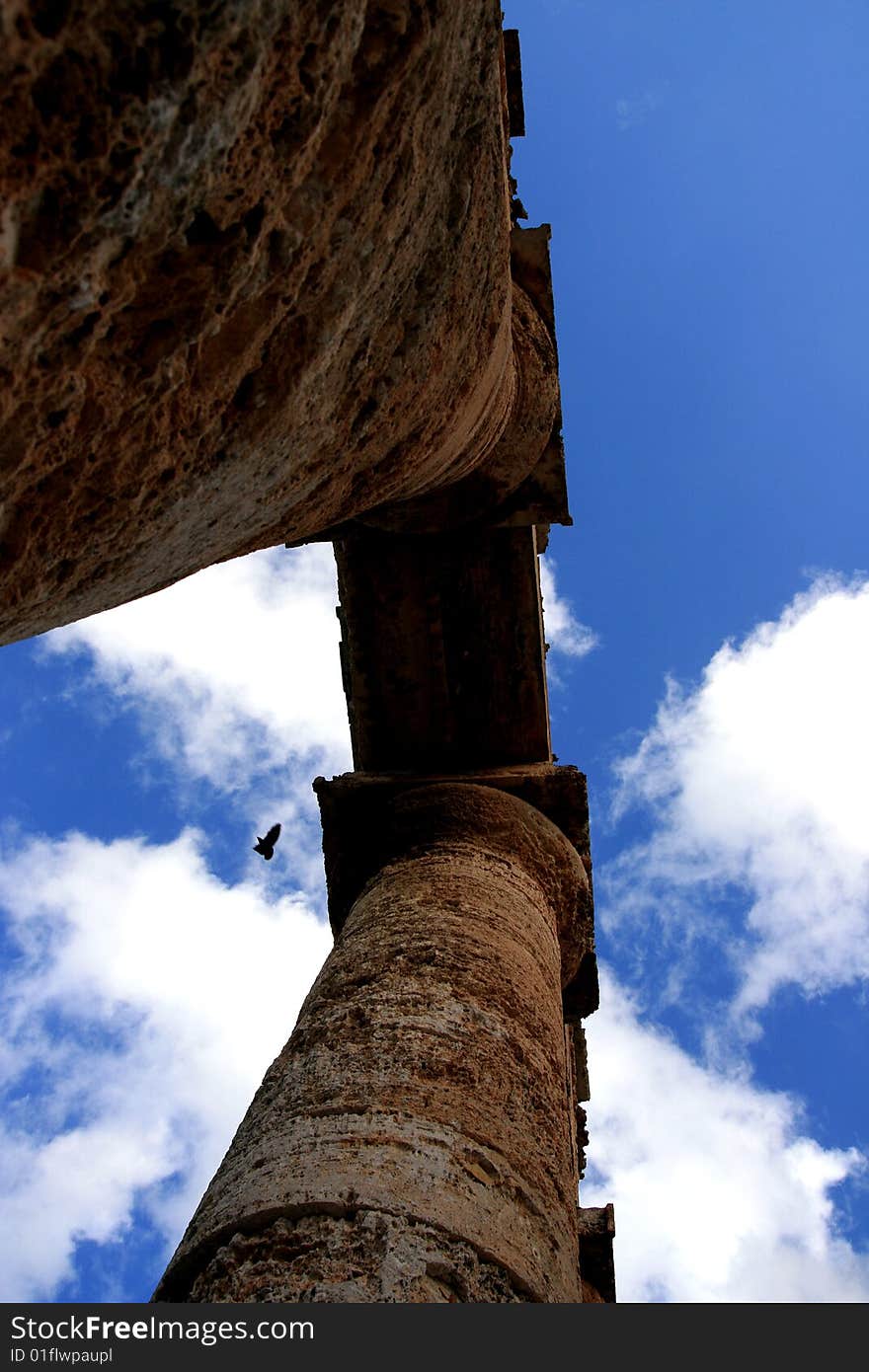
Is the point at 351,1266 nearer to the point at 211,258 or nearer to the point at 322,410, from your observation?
the point at 322,410

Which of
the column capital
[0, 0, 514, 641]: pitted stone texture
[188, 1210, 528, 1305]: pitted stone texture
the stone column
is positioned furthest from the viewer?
the column capital

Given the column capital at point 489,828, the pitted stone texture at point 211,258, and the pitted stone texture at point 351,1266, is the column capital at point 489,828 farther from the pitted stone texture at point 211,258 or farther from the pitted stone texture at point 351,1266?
the pitted stone texture at point 211,258

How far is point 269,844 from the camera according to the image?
7.27 metres

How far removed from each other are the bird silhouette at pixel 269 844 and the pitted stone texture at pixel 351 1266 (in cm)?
382

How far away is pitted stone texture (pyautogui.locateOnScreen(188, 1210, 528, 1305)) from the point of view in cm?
304

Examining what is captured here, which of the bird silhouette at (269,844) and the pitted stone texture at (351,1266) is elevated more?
the bird silhouette at (269,844)

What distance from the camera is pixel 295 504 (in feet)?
11.7

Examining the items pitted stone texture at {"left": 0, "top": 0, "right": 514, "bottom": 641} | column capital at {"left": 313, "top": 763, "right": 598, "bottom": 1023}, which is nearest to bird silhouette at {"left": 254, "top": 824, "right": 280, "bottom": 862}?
column capital at {"left": 313, "top": 763, "right": 598, "bottom": 1023}

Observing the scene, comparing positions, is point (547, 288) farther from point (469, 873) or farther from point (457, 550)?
point (469, 873)

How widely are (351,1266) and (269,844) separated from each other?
431cm

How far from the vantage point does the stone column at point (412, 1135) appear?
324 centimetres

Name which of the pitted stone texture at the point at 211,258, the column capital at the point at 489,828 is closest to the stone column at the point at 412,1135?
the column capital at the point at 489,828

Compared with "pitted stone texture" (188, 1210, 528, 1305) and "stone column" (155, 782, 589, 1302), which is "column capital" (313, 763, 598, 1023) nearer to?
"stone column" (155, 782, 589, 1302)

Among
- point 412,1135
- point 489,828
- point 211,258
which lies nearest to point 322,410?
point 211,258
